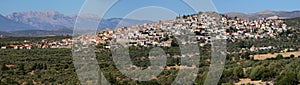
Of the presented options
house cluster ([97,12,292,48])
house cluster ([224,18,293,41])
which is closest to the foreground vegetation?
house cluster ([97,12,292,48])

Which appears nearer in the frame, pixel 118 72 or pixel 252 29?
pixel 118 72

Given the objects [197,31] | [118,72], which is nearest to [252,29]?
[197,31]

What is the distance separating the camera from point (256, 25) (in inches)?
2975

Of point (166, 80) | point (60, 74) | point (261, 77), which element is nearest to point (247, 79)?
point (261, 77)

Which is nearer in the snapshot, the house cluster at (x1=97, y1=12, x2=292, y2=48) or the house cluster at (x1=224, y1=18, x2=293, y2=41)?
the house cluster at (x1=97, y1=12, x2=292, y2=48)

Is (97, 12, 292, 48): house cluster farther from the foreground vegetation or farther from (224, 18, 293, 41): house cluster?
the foreground vegetation

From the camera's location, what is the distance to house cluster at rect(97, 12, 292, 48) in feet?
194

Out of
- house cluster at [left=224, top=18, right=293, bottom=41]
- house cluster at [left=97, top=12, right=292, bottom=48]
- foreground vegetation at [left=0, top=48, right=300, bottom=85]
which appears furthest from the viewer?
house cluster at [left=224, top=18, right=293, bottom=41]

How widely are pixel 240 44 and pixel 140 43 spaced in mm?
12079

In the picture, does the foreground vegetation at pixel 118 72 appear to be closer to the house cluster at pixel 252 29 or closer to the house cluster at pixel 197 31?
the house cluster at pixel 197 31

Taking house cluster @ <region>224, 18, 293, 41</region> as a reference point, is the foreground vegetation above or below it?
above

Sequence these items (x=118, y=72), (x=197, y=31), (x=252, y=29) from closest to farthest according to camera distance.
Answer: (x=118, y=72), (x=197, y=31), (x=252, y=29)

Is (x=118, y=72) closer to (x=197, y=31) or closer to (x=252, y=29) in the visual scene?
(x=197, y=31)

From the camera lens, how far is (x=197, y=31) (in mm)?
64750
